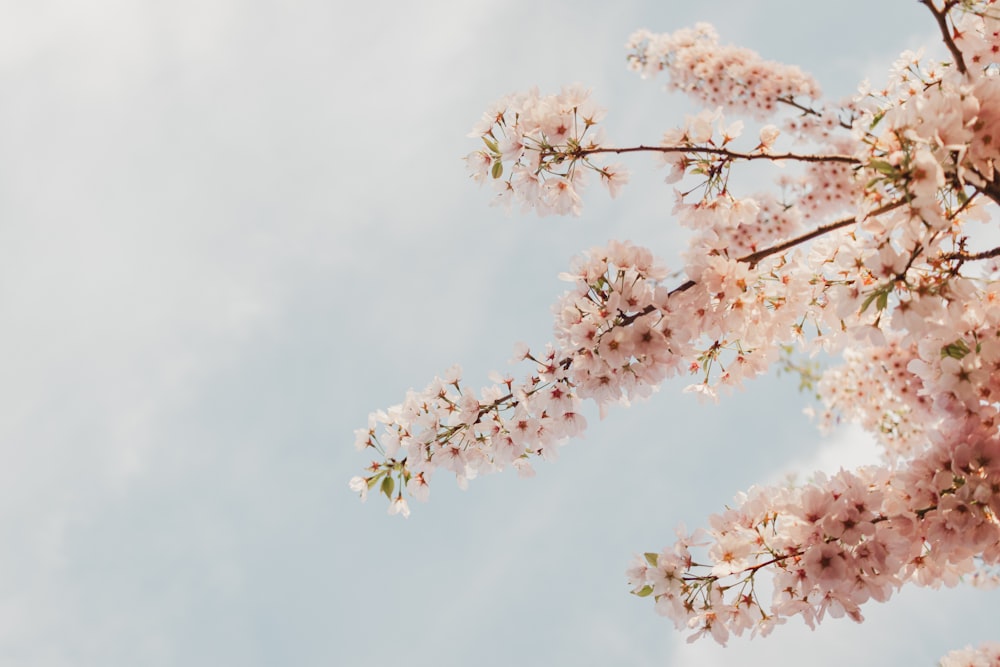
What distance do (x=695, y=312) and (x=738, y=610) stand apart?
1346 millimetres

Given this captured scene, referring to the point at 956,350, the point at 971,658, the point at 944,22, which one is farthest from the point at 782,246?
the point at 971,658

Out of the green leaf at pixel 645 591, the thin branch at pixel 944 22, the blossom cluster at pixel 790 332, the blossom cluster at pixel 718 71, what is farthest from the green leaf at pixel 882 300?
the blossom cluster at pixel 718 71

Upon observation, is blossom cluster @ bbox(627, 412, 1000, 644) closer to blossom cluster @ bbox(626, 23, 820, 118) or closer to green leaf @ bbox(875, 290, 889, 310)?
green leaf @ bbox(875, 290, 889, 310)

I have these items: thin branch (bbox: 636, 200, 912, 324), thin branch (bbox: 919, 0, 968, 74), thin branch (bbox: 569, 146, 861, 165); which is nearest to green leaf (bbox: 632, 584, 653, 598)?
thin branch (bbox: 636, 200, 912, 324)

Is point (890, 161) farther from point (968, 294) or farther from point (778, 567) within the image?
point (778, 567)

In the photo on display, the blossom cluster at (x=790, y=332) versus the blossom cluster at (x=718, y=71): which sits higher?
the blossom cluster at (x=718, y=71)

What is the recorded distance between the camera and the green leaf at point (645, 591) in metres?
2.86

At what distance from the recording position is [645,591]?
287 centimetres

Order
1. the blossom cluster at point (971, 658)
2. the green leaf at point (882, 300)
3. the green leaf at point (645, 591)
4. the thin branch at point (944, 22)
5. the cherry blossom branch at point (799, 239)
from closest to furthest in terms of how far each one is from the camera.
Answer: the green leaf at point (882, 300) → the thin branch at point (944, 22) → the cherry blossom branch at point (799, 239) → the green leaf at point (645, 591) → the blossom cluster at point (971, 658)

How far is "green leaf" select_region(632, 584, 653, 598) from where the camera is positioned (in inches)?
113

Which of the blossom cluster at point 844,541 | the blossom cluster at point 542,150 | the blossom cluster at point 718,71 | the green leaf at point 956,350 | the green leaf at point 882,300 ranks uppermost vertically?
the blossom cluster at point 718,71

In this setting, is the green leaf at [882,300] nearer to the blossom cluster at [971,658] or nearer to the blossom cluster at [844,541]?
the blossom cluster at [844,541]

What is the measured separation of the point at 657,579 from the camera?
9.21 ft

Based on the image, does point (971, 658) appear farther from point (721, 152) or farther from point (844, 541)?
point (721, 152)
